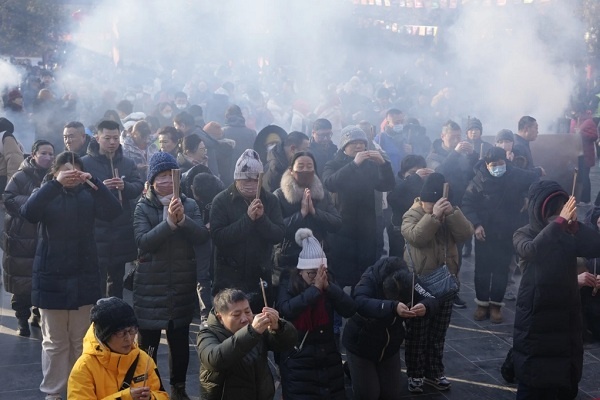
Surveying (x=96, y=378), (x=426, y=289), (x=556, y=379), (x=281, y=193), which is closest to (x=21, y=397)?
(x=96, y=378)

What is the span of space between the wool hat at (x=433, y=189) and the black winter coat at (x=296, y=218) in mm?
800

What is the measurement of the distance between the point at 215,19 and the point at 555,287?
823 inches

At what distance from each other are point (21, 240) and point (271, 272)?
2.40 metres

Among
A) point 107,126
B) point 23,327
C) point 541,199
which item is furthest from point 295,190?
point 23,327

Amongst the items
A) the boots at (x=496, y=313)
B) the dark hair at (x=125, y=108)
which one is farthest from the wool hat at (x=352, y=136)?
the dark hair at (x=125, y=108)

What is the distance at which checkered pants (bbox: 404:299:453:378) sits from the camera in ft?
20.5

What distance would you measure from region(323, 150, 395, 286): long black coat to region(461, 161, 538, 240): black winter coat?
47.5 inches

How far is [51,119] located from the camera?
1274cm

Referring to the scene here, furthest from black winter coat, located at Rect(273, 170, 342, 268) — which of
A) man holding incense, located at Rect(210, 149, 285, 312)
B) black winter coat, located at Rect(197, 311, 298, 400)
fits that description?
black winter coat, located at Rect(197, 311, 298, 400)

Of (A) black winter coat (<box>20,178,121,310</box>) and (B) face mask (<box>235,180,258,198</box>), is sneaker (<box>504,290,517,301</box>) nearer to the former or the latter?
(B) face mask (<box>235,180,258,198</box>)

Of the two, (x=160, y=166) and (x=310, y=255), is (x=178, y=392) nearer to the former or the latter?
(x=310, y=255)

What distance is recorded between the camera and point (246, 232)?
5.83 m

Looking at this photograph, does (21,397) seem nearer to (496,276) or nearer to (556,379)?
(556,379)

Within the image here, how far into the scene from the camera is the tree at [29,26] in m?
24.0
